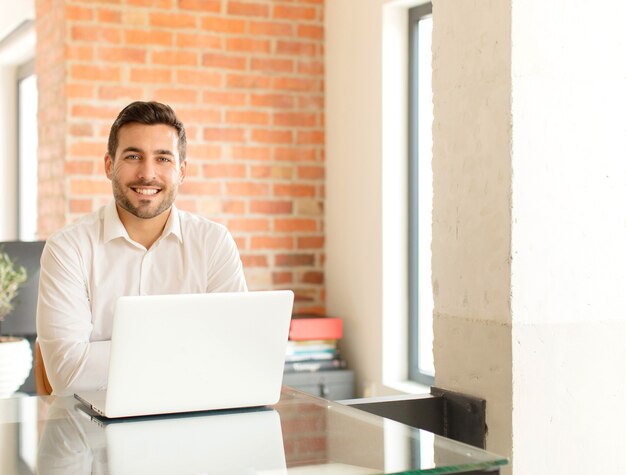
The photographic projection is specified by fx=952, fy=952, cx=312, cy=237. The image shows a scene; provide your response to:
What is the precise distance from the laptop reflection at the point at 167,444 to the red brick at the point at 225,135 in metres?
2.50

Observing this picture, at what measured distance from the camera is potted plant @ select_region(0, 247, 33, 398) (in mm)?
3410

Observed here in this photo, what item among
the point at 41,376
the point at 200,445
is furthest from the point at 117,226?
the point at 200,445

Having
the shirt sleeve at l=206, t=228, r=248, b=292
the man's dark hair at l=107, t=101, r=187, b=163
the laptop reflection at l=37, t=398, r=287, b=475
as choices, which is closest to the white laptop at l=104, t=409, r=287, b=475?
the laptop reflection at l=37, t=398, r=287, b=475

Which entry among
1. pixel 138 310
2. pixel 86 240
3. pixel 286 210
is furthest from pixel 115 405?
pixel 286 210

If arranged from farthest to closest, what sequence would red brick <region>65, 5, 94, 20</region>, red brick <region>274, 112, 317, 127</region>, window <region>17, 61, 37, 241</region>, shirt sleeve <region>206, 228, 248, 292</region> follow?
window <region>17, 61, 37, 241</region>, red brick <region>274, 112, 317, 127</region>, red brick <region>65, 5, 94, 20</region>, shirt sleeve <region>206, 228, 248, 292</region>

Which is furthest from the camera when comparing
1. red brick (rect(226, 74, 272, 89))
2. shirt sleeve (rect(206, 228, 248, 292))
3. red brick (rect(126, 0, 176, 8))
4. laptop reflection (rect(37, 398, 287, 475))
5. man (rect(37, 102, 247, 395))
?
red brick (rect(226, 74, 272, 89))

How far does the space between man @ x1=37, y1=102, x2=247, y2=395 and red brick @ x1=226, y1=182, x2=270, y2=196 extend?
4.88 ft

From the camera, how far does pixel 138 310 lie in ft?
5.74

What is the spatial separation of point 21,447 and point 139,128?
4.26ft

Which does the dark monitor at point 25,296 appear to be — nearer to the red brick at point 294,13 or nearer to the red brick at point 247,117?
the red brick at point 247,117

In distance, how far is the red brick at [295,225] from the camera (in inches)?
175

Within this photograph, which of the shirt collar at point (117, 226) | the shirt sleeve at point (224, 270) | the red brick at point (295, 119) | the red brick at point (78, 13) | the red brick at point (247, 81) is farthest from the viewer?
the red brick at point (295, 119)

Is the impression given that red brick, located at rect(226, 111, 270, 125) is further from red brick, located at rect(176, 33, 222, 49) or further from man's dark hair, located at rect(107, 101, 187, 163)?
man's dark hair, located at rect(107, 101, 187, 163)

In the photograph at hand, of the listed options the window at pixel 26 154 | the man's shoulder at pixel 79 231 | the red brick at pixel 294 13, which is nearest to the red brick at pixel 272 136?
the red brick at pixel 294 13
